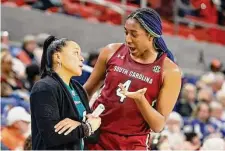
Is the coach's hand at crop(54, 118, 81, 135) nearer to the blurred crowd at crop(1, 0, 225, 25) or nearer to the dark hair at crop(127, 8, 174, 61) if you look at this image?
the dark hair at crop(127, 8, 174, 61)

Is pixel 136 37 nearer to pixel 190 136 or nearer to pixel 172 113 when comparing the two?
pixel 190 136

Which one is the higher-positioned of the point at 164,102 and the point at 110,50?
the point at 110,50

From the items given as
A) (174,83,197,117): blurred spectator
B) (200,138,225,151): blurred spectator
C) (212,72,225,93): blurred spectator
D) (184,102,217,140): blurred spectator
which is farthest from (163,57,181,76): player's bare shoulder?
(212,72,225,93): blurred spectator

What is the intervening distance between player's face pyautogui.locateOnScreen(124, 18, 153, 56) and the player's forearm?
0.89 feet

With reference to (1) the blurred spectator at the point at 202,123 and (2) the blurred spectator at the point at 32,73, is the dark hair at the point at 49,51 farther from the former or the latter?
(1) the blurred spectator at the point at 202,123

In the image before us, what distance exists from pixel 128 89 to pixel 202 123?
4238 millimetres

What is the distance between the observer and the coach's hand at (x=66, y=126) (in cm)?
234

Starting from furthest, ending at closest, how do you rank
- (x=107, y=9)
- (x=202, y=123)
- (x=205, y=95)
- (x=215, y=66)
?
(x=215, y=66) → (x=107, y=9) → (x=205, y=95) → (x=202, y=123)

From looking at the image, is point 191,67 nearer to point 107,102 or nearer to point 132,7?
point 132,7

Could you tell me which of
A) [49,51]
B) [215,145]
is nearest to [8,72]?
[215,145]

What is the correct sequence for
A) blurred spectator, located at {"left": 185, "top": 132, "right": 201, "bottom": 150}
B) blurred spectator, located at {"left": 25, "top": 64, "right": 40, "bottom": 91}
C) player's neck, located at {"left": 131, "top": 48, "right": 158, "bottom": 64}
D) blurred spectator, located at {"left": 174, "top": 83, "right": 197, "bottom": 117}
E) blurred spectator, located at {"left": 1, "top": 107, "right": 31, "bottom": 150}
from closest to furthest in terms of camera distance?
player's neck, located at {"left": 131, "top": 48, "right": 158, "bottom": 64} → blurred spectator, located at {"left": 1, "top": 107, "right": 31, "bottom": 150} → blurred spectator, located at {"left": 185, "top": 132, "right": 201, "bottom": 150} → blurred spectator, located at {"left": 25, "top": 64, "right": 40, "bottom": 91} → blurred spectator, located at {"left": 174, "top": 83, "right": 197, "bottom": 117}

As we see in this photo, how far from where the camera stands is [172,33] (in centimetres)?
916

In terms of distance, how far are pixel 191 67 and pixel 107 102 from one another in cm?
655

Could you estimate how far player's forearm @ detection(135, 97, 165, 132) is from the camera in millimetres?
2605
